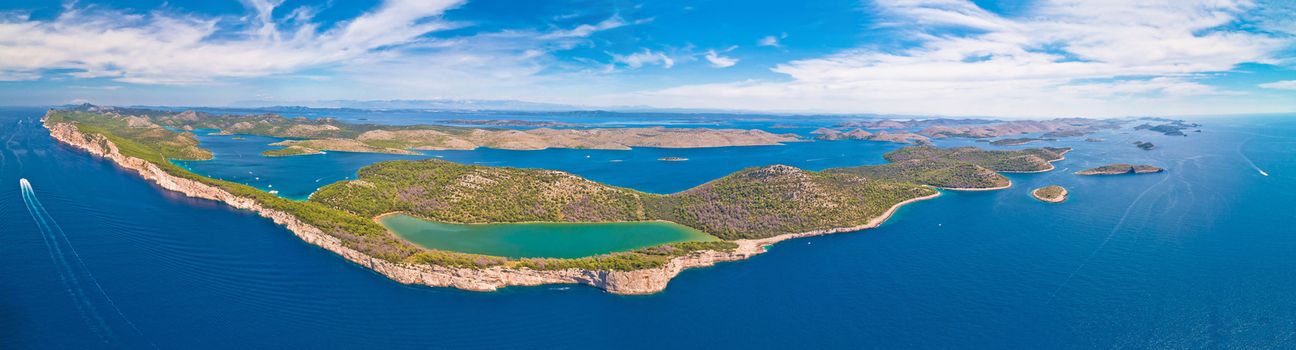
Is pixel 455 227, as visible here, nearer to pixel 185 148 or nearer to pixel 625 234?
pixel 625 234

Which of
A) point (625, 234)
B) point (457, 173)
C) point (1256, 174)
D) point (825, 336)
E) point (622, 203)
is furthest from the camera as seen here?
point (1256, 174)

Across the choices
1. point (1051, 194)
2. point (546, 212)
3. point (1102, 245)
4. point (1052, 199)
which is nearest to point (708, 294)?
point (546, 212)

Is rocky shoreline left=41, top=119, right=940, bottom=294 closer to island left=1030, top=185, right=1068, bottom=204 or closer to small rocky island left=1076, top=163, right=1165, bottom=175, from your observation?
island left=1030, top=185, right=1068, bottom=204

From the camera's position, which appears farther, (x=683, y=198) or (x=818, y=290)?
(x=683, y=198)

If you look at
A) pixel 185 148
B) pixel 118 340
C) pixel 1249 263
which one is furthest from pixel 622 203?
pixel 185 148

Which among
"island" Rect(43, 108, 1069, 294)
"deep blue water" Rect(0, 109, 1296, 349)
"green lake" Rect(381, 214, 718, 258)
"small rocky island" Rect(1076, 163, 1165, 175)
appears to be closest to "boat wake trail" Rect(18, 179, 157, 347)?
"deep blue water" Rect(0, 109, 1296, 349)

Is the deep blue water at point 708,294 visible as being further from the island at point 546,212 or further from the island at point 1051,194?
the island at point 1051,194
